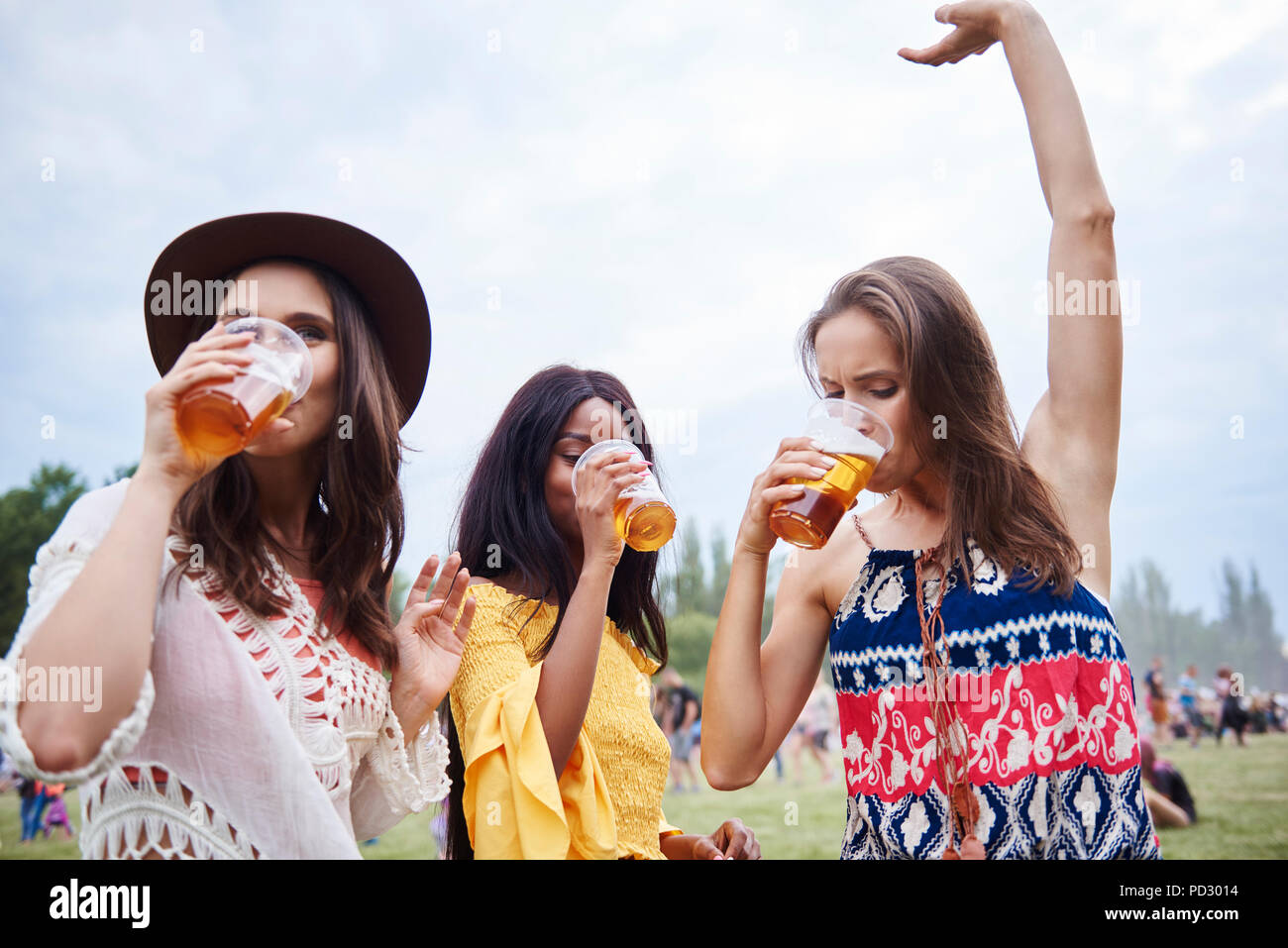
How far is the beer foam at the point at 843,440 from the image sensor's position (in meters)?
1.74

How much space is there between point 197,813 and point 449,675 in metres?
0.55

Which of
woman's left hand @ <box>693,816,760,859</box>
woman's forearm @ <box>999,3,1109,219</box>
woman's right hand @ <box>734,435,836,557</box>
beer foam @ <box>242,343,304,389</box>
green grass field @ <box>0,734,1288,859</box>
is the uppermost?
woman's forearm @ <box>999,3,1109,219</box>

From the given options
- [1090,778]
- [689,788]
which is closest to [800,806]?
[689,788]

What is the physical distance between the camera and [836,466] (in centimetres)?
175

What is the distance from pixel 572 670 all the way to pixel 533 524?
490mm

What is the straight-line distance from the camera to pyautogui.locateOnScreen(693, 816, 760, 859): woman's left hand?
2.17 m

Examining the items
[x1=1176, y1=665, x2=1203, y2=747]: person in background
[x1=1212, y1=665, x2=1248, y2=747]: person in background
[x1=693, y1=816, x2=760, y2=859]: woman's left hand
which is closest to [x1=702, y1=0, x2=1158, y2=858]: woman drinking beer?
[x1=693, y1=816, x2=760, y2=859]: woman's left hand

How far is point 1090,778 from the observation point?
1.62 meters

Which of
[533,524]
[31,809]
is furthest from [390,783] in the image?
[31,809]

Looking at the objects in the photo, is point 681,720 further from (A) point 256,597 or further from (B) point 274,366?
(B) point 274,366

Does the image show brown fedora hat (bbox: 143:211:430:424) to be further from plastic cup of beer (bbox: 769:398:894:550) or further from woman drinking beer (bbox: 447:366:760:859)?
plastic cup of beer (bbox: 769:398:894:550)

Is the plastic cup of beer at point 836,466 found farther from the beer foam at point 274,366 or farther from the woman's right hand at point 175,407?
the woman's right hand at point 175,407
